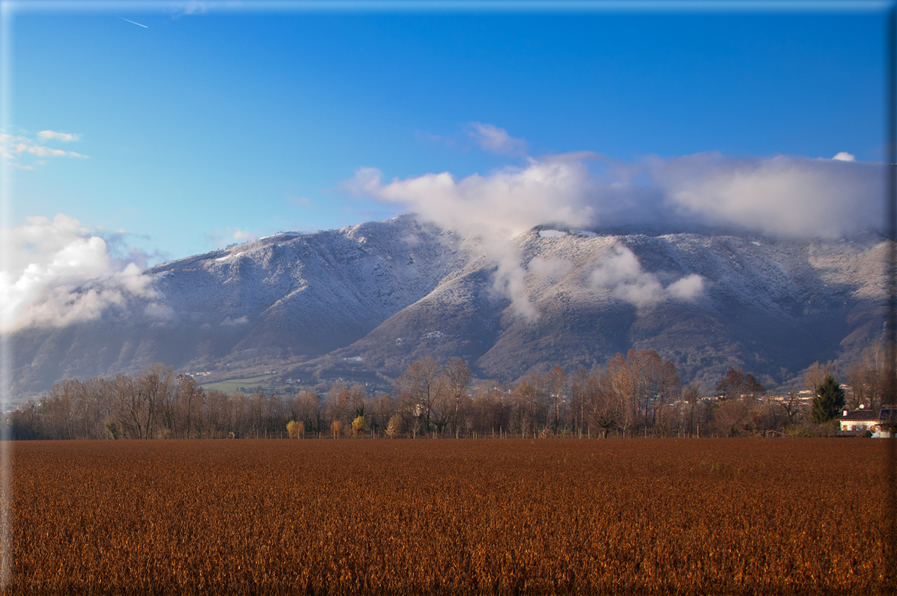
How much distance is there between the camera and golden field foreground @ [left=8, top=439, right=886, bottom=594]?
37.5 feet

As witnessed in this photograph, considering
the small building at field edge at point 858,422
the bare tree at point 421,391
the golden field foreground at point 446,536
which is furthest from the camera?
the bare tree at point 421,391

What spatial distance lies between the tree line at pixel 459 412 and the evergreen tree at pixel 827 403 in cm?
17

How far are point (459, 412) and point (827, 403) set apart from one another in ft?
220

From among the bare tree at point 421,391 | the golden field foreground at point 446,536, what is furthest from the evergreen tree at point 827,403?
the golden field foreground at point 446,536

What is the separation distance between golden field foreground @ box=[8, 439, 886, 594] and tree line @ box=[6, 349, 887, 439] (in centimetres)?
8316

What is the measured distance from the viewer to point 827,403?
10350 cm

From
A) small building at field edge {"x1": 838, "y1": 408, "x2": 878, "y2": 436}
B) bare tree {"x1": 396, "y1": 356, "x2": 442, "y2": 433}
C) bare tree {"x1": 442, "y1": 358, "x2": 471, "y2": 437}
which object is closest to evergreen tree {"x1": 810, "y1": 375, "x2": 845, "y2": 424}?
small building at field edge {"x1": 838, "y1": 408, "x2": 878, "y2": 436}

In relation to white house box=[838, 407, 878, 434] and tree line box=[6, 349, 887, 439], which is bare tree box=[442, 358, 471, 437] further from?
white house box=[838, 407, 878, 434]

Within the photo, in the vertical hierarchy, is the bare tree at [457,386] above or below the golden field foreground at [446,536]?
below

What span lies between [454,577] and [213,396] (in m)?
148

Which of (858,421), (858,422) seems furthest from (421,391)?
(858,421)

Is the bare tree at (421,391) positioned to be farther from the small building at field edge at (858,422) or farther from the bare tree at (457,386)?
the small building at field edge at (858,422)

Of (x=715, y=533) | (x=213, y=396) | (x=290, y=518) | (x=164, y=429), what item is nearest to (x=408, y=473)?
(x=290, y=518)

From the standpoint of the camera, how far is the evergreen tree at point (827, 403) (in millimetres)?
103188
